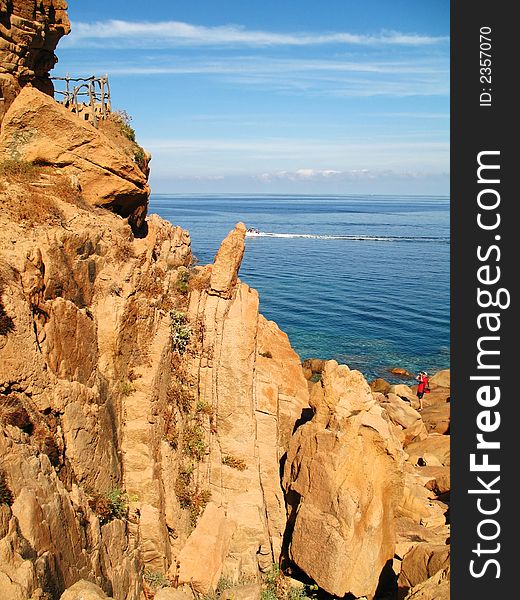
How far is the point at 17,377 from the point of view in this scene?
12305 mm

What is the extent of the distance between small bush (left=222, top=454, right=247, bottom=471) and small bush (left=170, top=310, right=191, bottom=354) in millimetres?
3547

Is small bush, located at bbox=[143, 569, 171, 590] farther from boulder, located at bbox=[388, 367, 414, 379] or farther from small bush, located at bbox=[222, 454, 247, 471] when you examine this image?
boulder, located at bbox=[388, 367, 414, 379]

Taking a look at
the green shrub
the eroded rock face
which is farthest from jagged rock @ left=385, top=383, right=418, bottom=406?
the green shrub

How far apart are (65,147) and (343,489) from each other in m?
13.6

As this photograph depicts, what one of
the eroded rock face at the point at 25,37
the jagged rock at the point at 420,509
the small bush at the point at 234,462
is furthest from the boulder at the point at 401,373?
the eroded rock face at the point at 25,37

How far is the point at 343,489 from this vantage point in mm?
16078

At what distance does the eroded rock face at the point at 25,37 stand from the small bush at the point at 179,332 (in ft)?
27.0

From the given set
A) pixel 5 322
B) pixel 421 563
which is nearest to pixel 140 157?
pixel 5 322

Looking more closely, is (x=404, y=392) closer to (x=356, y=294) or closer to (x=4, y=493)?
(x=356, y=294)

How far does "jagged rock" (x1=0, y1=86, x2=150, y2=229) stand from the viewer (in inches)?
693

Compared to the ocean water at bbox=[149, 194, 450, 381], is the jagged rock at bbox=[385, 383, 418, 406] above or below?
below

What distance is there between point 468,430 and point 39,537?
869 cm

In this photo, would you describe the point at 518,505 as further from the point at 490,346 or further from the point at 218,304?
the point at 218,304

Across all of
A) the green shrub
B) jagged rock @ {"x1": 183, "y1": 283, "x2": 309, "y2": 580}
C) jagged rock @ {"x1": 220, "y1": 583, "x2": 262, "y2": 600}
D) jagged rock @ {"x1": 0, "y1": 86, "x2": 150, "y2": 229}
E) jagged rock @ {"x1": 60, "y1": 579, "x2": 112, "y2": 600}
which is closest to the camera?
jagged rock @ {"x1": 60, "y1": 579, "x2": 112, "y2": 600}
